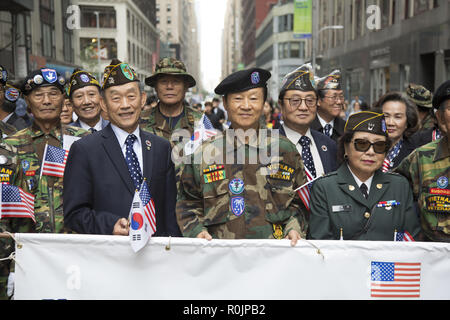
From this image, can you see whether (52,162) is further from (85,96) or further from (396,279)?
(396,279)

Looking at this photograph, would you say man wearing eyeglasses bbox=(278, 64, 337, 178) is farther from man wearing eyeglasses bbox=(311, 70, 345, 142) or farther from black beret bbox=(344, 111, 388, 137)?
man wearing eyeglasses bbox=(311, 70, 345, 142)

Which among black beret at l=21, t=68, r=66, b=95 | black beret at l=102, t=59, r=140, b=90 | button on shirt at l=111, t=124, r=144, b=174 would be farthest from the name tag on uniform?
black beret at l=21, t=68, r=66, b=95

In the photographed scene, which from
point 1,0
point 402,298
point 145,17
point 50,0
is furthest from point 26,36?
point 145,17

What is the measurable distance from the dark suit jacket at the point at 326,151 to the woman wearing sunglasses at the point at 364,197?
81cm

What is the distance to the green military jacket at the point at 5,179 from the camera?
366 centimetres

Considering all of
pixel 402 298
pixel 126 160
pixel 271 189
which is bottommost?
pixel 402 298

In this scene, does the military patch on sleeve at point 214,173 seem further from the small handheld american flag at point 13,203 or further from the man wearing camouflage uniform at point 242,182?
the small handheld american flag at point 13,203

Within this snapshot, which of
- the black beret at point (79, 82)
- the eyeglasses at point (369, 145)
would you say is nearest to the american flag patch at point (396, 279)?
the eyeglasses at point (369, 145)

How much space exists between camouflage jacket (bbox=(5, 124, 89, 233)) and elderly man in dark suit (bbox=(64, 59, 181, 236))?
904mm

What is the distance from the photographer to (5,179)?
3727 millimetres

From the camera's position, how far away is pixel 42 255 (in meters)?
3.04

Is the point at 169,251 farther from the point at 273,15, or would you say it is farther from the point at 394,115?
the point at 273,15

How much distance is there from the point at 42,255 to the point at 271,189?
172 centimetres

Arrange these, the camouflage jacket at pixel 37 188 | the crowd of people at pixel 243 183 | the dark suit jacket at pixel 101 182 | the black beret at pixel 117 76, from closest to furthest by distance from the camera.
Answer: the dark suit jacket at pixel 101 182
the crowd of people at pixel 243 183
the black beret at pixel 117 76
the camouflage jacket at pixel 37 188
